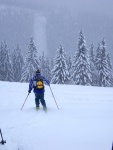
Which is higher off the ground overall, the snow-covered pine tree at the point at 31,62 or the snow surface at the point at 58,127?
the snow-covered pine tree at the point at 31,62

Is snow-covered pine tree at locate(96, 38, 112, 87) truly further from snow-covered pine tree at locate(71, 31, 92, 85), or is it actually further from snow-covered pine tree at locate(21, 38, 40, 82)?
snow-covered pine tree at locate(21, 38, 40, 82)

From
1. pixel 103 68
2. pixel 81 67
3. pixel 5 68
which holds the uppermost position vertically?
pixel 81 67

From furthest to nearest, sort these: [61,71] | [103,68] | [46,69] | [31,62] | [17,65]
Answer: [17,65]
[46,69]
[31,62]
[103,68]
[61,71]

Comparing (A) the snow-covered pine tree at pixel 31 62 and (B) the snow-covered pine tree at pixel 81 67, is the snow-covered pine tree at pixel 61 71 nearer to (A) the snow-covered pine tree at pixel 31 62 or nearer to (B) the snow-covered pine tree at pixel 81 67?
(B) the snow-covered pine tree at pixel 81 67

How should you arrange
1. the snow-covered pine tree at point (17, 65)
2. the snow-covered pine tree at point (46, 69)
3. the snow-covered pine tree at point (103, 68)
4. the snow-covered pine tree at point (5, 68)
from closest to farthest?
the snow-covered pine tree at point (103, 68), the snow-covered pine tree at point (5, 68), the snow-covered pine tree at point (46, 69), the snow-covered pine tree at point (17, 65)

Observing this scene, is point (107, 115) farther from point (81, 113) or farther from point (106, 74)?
point (106, 74)

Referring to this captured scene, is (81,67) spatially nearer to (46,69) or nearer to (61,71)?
(61,71)

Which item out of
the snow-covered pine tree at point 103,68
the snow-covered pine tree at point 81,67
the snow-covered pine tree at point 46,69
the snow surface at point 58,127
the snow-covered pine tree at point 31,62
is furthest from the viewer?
the snow-covered pine tree at point 46,69

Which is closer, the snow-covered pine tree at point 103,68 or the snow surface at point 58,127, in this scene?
the snow surface at point 58,127

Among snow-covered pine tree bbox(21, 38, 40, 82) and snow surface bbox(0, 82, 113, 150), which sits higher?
snow-covered pine tree bbox(21, 38, 40, 82)

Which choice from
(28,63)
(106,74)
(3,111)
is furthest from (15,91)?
(28,63)

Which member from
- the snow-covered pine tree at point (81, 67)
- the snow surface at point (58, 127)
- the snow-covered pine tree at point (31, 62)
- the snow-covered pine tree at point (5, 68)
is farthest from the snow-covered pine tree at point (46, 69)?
the snow surface at point (58, 127)

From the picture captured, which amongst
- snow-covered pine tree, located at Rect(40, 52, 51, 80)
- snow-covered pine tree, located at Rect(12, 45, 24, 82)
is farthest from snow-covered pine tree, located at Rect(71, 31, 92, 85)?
snow-covered pine tree, located at Rect(12, 45, 24, 82)

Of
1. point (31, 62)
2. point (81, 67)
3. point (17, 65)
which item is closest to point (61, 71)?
point (81, 67)
